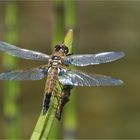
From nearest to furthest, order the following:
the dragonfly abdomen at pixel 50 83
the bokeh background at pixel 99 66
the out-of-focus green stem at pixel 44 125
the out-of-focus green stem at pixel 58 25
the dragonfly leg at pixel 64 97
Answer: the out-of-focus green stem at pixel 44 125
the dragonfly leg at pixel 64 97
the dragonfly abdomen at pixel 50 83
the out-of-focus green stem at pixel 58 25
the bokeh background at pixel 99 66

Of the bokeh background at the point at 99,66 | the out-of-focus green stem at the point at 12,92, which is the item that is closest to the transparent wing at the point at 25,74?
the out-of-focus green stem at the point at 12,92

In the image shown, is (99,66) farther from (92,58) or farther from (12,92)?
(92,58)

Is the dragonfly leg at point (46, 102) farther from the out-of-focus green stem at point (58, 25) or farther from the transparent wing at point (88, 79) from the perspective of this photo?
the out-of-focus green stem at point (58, 25)

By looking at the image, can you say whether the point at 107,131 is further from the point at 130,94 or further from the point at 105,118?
the point at 130,94

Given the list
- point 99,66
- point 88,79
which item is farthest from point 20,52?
point 99,66

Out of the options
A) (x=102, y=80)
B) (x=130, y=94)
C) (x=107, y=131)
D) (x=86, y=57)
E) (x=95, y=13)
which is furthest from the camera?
(x=95, y=13)

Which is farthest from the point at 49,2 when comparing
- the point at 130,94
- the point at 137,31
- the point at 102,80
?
the point at 102,80
